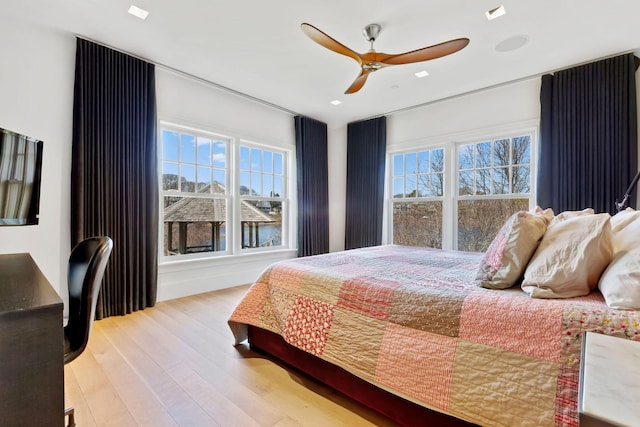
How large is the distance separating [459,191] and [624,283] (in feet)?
10.8

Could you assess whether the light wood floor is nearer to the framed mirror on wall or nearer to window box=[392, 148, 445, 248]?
the framed mirror on wall

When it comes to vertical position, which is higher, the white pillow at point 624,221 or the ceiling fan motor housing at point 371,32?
the ceiling fan motor housing at point 371,32

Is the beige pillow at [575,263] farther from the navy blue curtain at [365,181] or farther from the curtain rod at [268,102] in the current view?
the navy blue curtain at [365,181]

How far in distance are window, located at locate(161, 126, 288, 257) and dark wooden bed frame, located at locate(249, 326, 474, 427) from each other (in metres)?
2.07

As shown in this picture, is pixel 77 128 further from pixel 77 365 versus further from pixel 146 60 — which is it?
pixel 77 365

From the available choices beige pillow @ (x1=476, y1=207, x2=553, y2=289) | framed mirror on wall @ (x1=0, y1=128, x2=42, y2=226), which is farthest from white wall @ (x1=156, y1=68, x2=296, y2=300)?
beige pillow @ (x1=476, y1=207, x2=553, y2=289)

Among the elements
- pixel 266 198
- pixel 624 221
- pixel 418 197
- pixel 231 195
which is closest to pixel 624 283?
pixel 624 221

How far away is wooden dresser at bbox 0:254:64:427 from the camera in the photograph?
32.3 inches

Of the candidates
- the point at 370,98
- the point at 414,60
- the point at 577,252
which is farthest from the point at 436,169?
the point at 577,252

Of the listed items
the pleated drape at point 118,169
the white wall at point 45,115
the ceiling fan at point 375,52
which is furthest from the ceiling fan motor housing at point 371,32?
the white wall at point 45,115

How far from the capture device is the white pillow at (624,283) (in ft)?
3.52

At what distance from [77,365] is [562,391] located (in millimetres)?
2711

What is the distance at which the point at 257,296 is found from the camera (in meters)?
2.14

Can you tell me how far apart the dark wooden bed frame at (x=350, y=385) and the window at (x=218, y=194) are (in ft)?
6.79
